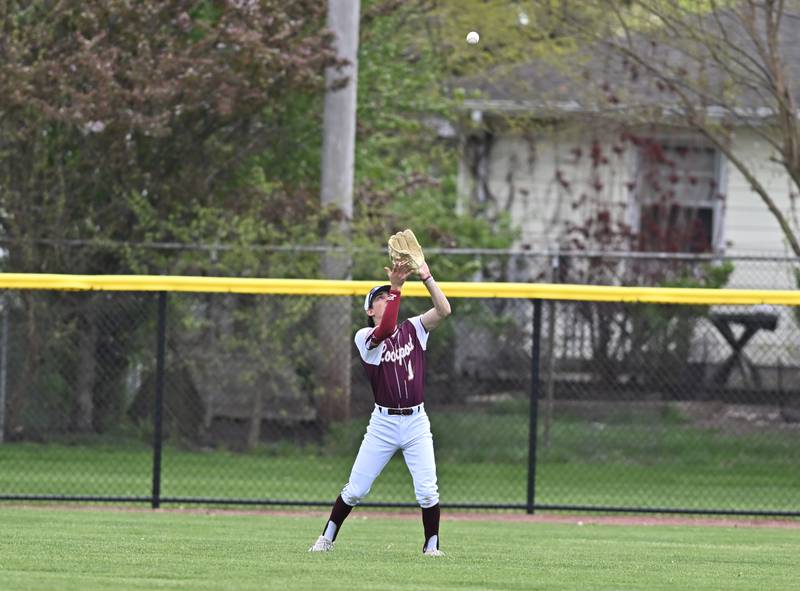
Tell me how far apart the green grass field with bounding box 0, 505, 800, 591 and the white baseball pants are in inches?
16.2

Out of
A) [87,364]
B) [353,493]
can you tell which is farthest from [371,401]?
[353,493]

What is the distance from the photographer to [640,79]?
782 inches

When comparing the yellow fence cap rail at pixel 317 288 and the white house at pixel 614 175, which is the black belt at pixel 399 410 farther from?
the white house at pixel 614 175

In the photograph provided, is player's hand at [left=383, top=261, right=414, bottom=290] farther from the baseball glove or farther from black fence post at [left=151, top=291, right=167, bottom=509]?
black fence post at [left=151, top=291, right=167, bottom=509]

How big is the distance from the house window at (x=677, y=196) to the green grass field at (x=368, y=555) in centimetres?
751

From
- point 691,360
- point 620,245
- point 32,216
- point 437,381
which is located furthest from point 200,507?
point 620,245

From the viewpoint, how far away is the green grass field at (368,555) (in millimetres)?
7188

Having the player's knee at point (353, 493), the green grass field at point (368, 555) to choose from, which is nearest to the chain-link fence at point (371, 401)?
the green grass field at point (368, 555)

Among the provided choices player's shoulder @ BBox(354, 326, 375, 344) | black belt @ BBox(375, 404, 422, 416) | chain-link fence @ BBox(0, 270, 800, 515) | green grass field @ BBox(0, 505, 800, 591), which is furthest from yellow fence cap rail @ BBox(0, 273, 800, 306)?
black belt @ BBox(375, 404, 422, 416)

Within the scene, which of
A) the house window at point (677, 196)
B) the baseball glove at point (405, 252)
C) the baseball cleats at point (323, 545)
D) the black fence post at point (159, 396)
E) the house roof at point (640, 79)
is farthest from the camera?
the house window at point (677, 196)

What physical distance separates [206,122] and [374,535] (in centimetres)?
690

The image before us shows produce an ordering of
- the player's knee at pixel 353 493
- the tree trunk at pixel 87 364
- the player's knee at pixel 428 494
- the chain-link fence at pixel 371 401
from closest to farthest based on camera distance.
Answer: the player's knee at pixel 428 494 < the player's knee at pixel 353 493 < the chain-link fence at pixel 371 401 < the tree trunk at pixel 87 364

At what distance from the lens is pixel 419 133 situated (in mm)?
20156

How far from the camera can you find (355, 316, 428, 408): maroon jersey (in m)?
8.35
